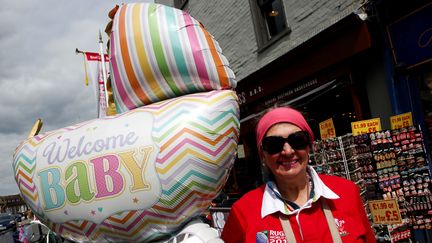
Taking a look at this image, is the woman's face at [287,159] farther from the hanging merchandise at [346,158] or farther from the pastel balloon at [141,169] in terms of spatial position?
the hanging merchandise at [346,158]

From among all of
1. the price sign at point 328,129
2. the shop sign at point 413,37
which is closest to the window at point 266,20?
the shop sign at point 413,37

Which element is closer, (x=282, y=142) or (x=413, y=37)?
(x=282, y=142)

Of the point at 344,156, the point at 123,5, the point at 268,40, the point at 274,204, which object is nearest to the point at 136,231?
the point at 274,204

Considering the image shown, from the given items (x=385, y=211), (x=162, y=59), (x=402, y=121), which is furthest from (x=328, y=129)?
(x=162, y=59)

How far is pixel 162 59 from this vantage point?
7.18 ft

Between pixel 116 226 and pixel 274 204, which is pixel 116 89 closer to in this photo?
pixel 116 226

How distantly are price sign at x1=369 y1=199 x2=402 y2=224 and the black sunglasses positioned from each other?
2.92 meters

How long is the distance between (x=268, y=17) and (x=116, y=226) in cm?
664

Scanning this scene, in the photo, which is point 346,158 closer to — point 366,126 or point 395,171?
point 366,126

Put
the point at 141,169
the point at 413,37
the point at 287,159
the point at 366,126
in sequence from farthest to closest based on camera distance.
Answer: the point at 413,37, the point at 366,126, the point at 141,169, the point at 287,159

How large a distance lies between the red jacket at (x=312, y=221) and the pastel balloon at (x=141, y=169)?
369mm

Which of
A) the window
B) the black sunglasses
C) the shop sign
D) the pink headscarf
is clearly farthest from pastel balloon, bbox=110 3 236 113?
the window

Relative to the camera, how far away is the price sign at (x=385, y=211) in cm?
403

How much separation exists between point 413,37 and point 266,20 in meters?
3.42
